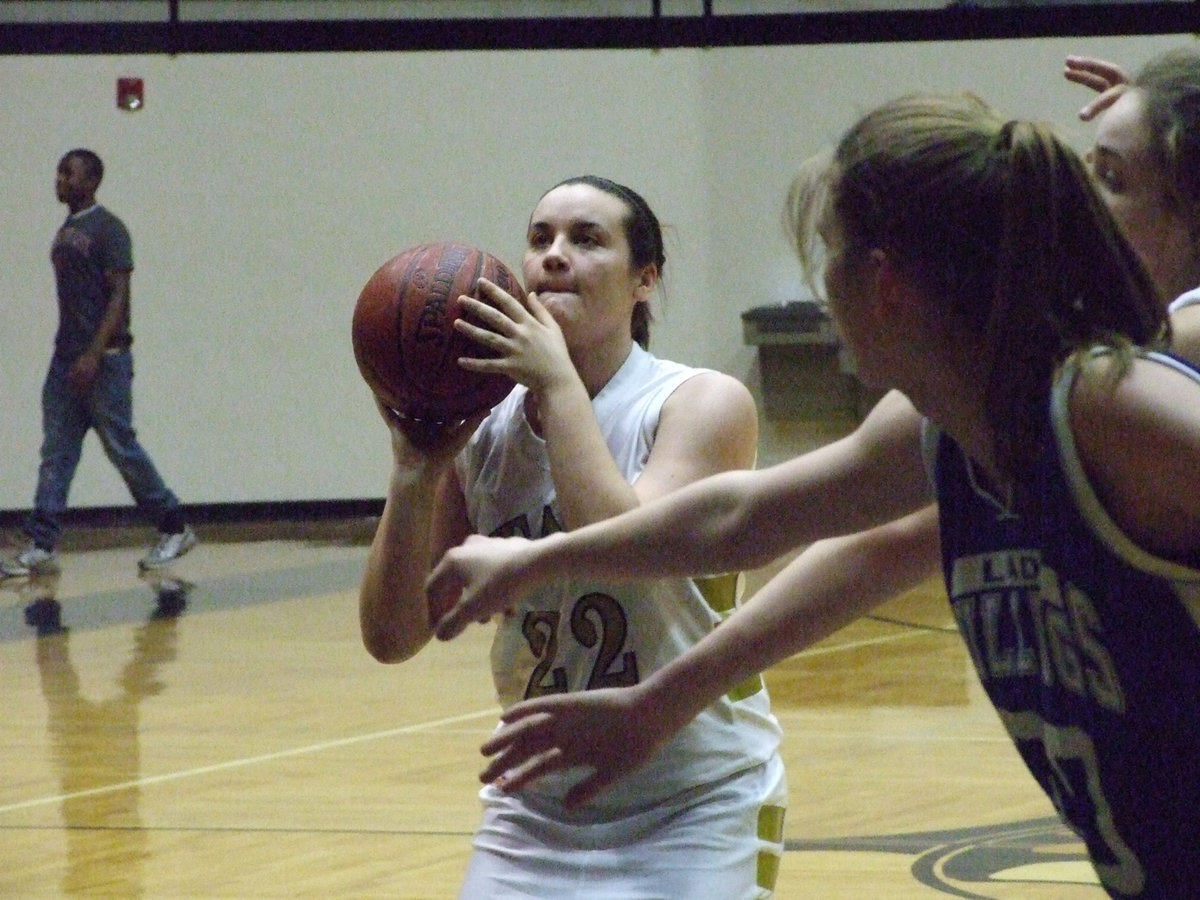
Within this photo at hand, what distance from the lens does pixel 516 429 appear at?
2.67 m

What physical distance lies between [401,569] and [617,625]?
0.34 m

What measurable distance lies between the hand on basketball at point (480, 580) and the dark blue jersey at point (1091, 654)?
370 millimetres

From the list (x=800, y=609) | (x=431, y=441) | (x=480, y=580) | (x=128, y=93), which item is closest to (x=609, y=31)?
(x=128, y=93)

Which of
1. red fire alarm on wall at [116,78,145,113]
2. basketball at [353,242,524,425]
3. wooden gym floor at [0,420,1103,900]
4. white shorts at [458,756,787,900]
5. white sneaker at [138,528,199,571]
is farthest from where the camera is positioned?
red fire alarm on wall at [116,78,145,113]

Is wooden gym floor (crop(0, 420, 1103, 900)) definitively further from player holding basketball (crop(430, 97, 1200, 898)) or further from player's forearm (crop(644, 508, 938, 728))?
player holding basketball (crop(430, 97, 1200, 898))

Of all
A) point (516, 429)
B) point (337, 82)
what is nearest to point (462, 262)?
point (516, 429)

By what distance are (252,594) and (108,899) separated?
15.4 feet

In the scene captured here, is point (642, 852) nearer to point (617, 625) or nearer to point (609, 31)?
point (617, 625)

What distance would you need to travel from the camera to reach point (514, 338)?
96.9 inches

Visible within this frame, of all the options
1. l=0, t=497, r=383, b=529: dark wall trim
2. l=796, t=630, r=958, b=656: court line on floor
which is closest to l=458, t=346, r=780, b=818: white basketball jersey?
l=796, t=630, r=958, b=656: court line on floor

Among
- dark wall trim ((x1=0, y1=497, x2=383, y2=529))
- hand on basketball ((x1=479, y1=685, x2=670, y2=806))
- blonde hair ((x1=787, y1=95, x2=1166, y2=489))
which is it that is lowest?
dark wall trim ((x1=0, y1=497, x2=383, y2=529))

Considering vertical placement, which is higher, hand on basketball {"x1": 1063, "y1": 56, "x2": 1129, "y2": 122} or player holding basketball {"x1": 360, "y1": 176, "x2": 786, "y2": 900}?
hand on basketball {"x1": 1063, "y1": 56, "x2": 1129, "y2": 122}

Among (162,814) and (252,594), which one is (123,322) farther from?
(162,814)

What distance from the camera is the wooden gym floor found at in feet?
14.3
